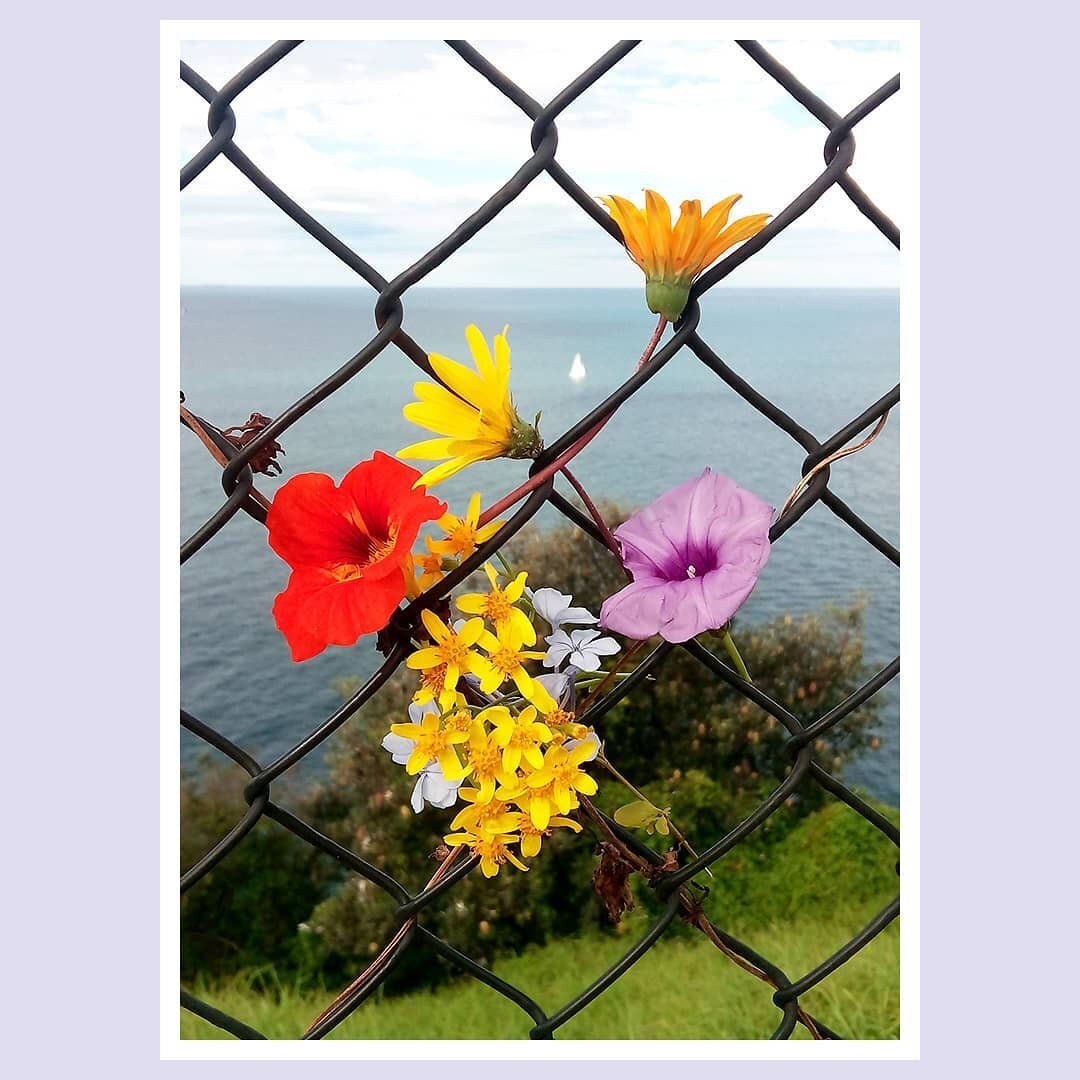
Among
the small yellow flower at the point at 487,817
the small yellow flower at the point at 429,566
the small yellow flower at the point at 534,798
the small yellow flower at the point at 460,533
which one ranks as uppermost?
the small yellow flower at the point at 460,533

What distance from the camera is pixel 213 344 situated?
0.76 m

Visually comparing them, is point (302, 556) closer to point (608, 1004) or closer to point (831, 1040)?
point (831, 1040)

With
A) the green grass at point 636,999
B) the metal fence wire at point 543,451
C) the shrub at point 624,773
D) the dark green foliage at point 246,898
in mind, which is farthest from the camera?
the dark green foliage at point 246,898

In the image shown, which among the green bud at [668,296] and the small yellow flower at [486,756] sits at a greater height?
the green bud at [668,296]

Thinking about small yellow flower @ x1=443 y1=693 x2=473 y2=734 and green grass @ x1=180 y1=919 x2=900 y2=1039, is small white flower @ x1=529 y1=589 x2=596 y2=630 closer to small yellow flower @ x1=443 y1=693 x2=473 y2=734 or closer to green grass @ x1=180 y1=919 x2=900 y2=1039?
small yellow flower @ x1=443 y1=693 x2=473 y2=734

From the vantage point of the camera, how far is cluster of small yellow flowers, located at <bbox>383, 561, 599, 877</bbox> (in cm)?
52

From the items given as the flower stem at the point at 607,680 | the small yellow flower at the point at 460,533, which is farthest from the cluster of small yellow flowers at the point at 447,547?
the flower stem at the point at 607,680

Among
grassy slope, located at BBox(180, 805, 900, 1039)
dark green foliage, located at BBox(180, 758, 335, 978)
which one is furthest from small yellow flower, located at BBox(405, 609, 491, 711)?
dark green foliage, located at BBox(180, 758, 335, 978)

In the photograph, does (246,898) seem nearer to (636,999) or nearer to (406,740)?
(636,999)

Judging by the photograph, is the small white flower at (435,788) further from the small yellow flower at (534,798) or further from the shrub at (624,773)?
the shrub at (624,773)

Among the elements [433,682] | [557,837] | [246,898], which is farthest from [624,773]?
[433,682]

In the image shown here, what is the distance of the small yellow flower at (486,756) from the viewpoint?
1.73 ft

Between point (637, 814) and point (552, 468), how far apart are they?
214 mm

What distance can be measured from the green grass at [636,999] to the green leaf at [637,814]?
0.77 metres
